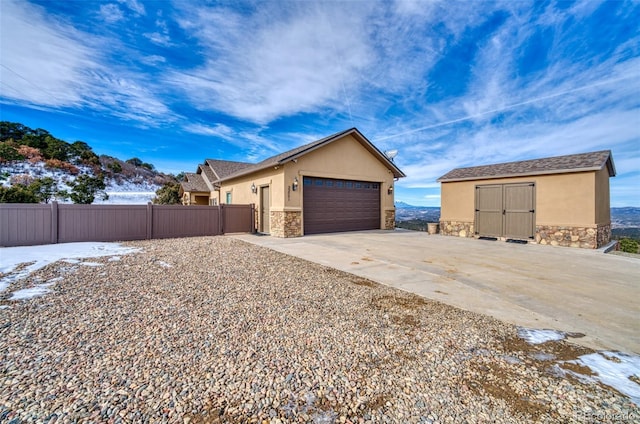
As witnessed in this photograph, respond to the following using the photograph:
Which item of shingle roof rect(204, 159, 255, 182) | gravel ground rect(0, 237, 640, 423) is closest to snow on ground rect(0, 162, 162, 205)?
shingle roof rect(204, 159, 255, 182)

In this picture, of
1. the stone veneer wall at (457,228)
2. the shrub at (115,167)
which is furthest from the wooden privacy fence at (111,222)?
the shrub at (115,167)

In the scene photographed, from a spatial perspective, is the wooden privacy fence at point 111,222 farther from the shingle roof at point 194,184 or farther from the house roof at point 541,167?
the shingle roof at point 194,184

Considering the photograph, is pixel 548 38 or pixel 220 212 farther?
pixel 220 212

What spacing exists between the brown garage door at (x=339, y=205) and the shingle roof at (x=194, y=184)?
1472 centimetres

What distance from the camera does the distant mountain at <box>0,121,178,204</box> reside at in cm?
2392

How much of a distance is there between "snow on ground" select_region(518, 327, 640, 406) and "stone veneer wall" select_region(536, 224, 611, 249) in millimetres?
8622

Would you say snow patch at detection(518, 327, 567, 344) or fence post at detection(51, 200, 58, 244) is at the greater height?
fence post at detection(51, 200, 58, 244)

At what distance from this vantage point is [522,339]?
9.31 ft

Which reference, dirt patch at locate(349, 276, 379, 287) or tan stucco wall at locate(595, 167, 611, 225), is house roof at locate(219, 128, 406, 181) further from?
tan stucco wall at locate(595, 167, 611, 225)

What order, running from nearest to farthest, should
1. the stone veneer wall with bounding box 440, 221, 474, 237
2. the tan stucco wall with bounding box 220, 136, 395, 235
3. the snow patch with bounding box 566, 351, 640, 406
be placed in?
the snow patch with bounding box 566, 351, 640, 406
the tan stucco wall with bounding box 220, 136, 395, 235
the stone veneer wall with bounding box 440, 221, 474, 237

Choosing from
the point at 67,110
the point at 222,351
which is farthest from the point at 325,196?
the point at 67,110

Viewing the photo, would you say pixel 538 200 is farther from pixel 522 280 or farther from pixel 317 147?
pixel 317 147

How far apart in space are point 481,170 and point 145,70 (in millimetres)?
15479

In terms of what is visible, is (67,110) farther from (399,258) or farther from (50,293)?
(399,258)
